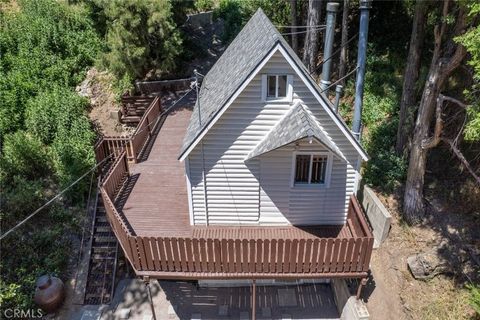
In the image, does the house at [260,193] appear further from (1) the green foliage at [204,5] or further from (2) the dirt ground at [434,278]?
(1) the green foliage at [204,5]

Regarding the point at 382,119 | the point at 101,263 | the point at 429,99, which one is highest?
the point at 429,99

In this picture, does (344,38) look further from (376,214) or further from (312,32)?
(376,214)

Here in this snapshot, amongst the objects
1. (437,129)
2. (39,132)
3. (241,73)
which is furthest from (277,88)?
(39,132)

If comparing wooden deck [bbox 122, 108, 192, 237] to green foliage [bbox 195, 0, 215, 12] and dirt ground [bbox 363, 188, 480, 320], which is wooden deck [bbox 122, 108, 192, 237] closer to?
dirt ground [bbox 363, 188, 480, 320]

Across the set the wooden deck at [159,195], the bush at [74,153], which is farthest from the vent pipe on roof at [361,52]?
the bush at [74,153]

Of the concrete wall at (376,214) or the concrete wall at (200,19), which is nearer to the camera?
the concrete wall at (376,214)

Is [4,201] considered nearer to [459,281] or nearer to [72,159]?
[72,159]

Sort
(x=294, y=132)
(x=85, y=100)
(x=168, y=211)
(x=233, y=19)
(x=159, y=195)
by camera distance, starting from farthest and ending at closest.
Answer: (x=233, y=19) → (x=85, y=100) → (x=159, y=195) → (x=168, y=211) → (x=294, y=132)

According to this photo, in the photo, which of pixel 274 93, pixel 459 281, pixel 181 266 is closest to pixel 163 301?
pixel 181 266
